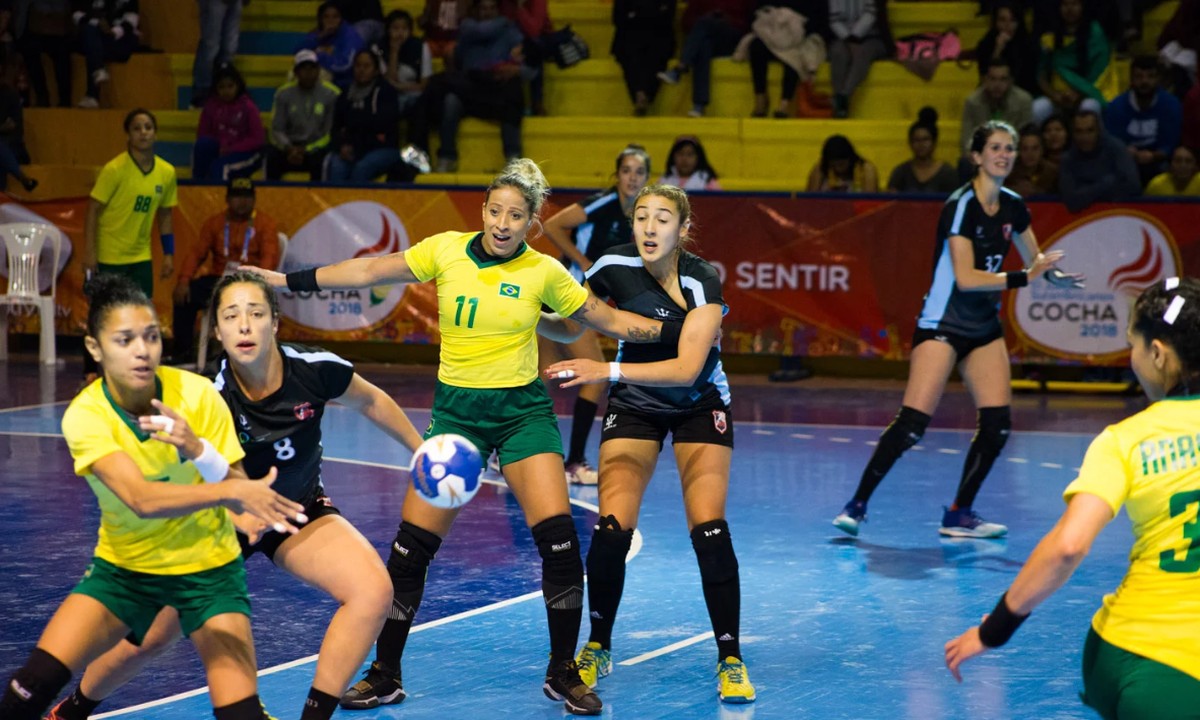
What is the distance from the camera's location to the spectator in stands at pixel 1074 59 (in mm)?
16031

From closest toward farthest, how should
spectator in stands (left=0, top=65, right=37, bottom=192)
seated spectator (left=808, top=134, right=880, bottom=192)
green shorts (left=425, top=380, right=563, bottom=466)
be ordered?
green shorts (left=425, top=380, right=563, bottom=466) → seated spectator (left=808, top=134, right=880, bottom=192) → spectator in stands (left=0, top=65, right=37, bottom=192)

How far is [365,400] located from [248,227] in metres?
9.85

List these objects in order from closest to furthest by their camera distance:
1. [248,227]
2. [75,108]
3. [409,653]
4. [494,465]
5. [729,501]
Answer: [409,653]
[729,501]
[494,465]
[248,227]
[75,108]

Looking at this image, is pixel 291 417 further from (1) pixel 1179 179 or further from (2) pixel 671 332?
(1) pixel 1179 179

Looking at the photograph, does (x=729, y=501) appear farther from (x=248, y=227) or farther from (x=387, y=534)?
(x=248, y=227)

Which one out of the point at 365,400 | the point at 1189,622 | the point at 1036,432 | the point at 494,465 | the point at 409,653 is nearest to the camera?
the point at 1189,622

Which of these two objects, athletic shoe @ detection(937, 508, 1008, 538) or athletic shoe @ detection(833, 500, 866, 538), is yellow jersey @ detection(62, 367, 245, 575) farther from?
athletic shoe @ detection(937, 508, 1008, 538)

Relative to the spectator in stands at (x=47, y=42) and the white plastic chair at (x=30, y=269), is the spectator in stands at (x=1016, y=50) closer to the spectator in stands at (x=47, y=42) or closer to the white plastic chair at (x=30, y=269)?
the white plastic chair at (x=30, y=269)

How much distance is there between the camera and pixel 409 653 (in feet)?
22.1

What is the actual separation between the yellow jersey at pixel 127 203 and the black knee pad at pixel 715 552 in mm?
8782

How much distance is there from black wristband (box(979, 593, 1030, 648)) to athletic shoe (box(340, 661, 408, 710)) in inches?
108

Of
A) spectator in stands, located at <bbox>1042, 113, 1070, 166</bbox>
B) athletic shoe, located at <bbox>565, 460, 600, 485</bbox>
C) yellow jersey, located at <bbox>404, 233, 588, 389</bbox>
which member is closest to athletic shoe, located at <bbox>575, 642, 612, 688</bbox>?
yellow jersey, located at <bbox>404, 233, 588, 389</bbox>

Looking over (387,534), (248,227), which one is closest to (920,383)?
(387,534)

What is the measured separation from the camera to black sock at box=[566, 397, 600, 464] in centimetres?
1039
